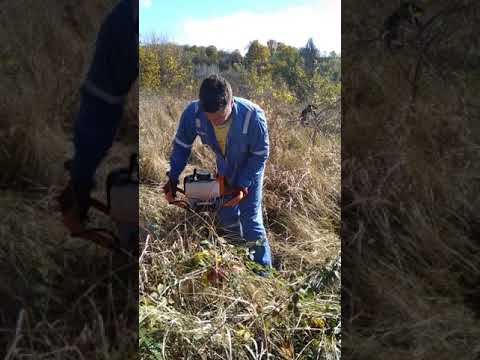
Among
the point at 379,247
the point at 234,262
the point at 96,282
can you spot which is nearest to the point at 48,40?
the point at 96,282

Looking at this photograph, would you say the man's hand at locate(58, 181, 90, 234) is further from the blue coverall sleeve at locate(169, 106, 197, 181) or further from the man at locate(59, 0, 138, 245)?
the blue coverall sleeve at locate(169, 106, 197, 181)

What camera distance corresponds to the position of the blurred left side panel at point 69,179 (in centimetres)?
176

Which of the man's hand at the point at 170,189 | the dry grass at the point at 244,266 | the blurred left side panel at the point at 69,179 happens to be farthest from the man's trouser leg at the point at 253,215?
the blurred left side panel at the point at 69,179

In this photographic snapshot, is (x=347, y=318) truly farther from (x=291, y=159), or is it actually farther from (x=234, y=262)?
(x=291, y=159)

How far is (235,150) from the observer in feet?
9.79

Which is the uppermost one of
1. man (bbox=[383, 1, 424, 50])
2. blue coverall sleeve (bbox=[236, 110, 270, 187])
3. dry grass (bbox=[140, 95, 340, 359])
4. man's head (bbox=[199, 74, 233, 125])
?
man (bbox=[383, 1, 424, 50])

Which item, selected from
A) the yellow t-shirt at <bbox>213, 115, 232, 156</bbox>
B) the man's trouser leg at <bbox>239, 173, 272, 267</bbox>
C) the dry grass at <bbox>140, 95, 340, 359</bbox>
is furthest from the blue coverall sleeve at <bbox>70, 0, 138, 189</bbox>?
the man's trouser leg at <bbox>239, 173, 272, 267</bbox>

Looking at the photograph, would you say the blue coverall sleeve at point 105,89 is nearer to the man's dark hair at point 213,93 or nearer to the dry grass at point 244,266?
the dry grass at point 244,266

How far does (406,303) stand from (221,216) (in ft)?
4.54

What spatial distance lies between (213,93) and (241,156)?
50cm

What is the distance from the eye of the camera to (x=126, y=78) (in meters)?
1.74

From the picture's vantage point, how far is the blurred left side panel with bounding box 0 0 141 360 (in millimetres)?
1759

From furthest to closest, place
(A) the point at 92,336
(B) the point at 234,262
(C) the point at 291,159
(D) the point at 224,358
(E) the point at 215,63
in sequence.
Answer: (C) the point at 291,159
(E) the point at 215,63
(B) the point at 234,262
(D) the point at 224,358
(A) the point at 92,336

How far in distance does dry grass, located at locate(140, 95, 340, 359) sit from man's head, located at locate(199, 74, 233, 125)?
35 cm
